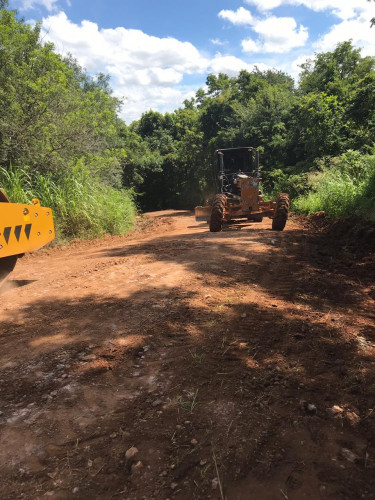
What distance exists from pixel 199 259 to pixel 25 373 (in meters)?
3.70

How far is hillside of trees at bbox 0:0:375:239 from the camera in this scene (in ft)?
31.2

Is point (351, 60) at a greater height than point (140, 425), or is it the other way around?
point (351, 60)

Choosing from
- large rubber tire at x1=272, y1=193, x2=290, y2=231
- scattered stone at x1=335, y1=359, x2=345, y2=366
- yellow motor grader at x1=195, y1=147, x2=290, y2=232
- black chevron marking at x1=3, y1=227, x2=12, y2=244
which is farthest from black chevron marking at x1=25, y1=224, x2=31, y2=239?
large rubber tire at x1=272, y1=193, x2=290, y2=231

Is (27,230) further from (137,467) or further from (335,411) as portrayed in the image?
(335,411)

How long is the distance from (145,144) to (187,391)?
1172 inches

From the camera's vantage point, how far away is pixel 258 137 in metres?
21.4

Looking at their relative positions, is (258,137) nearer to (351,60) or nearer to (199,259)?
(351,60)

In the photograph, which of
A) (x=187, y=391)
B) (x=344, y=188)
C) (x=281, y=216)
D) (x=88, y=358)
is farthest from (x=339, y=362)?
(x=344, y=188)

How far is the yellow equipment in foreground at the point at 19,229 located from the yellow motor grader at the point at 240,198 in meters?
5.91

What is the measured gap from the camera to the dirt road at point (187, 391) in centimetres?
169

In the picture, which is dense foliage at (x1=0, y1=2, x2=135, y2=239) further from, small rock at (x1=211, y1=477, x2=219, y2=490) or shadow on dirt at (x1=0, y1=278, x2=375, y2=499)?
small rock at (x1=211, y1=477, x2=219, y2=490)

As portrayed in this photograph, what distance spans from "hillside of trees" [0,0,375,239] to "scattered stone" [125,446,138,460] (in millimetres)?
8054

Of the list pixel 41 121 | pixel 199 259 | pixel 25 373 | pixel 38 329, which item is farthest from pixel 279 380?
pixel 41 121

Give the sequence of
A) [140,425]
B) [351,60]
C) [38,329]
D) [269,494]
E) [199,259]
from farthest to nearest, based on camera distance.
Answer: [351,60] → [199,259] → [38,329] → [140,425] → [269,494]
